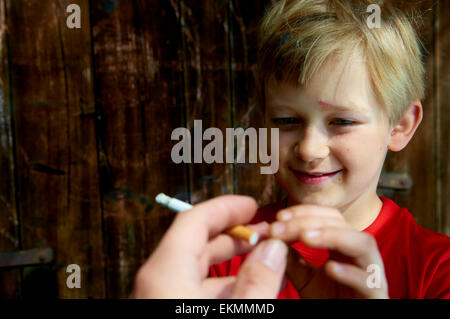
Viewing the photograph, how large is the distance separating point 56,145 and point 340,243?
81cm

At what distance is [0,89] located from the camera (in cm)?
104

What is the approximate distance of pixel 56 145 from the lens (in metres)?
1.08

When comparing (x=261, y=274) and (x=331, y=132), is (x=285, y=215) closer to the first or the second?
(x=261, y=274)

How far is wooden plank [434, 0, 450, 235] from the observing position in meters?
1.11

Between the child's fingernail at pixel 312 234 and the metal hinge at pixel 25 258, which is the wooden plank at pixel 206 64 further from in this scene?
the child's fingernail at pixel 312 234

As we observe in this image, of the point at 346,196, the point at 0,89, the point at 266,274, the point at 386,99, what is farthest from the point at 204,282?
the point at 0,89

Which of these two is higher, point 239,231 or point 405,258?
point 239,231

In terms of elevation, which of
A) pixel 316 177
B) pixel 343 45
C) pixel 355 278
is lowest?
pixel 355 278

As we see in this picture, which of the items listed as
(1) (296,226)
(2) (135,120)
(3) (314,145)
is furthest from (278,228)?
(2) (135,120)

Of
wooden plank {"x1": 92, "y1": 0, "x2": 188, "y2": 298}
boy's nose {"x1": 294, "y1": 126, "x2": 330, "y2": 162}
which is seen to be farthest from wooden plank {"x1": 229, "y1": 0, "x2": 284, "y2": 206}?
boy's nose {"x1": 294, "y1": 126, "x2": 330, "y2": 162}

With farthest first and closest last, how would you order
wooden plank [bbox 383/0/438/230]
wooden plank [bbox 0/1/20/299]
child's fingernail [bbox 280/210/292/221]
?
wooden plank [bbox 383/0/438/230] < wooden plank [bbox 0/1/20/299] < child's fingernail [bbox 280/210/292/221]

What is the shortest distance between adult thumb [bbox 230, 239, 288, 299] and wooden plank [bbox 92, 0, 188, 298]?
65cm

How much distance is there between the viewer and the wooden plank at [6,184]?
103 centimetres

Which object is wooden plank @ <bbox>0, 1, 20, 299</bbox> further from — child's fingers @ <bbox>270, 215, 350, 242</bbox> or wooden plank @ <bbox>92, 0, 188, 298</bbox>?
child's fingers @ <bbox>270, 215, 350, 242</bbox>
